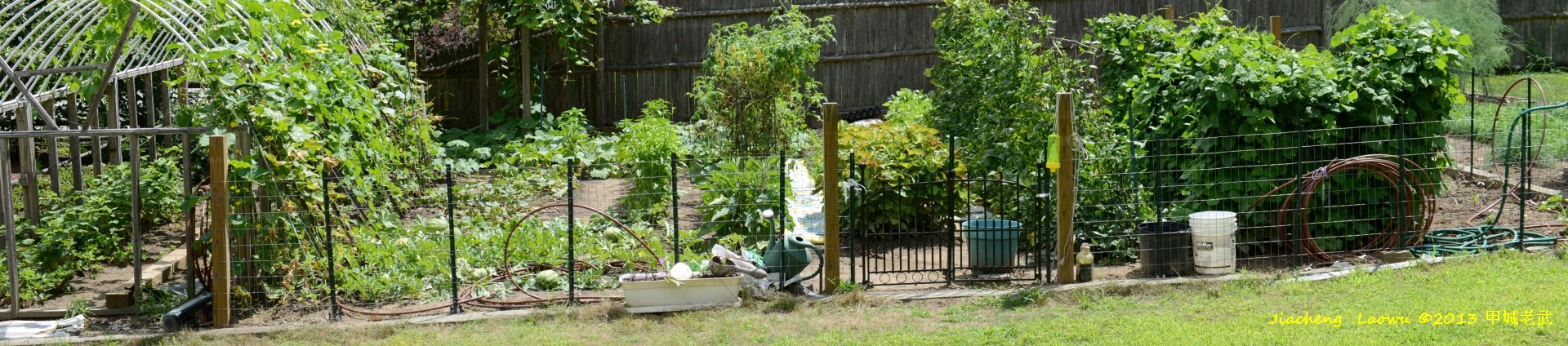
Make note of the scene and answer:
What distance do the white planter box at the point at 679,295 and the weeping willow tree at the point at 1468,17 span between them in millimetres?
11764

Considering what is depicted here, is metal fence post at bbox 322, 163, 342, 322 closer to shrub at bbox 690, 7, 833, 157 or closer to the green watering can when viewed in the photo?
the green watering can

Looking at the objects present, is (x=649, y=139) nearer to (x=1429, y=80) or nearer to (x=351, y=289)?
(x=351, y=289)

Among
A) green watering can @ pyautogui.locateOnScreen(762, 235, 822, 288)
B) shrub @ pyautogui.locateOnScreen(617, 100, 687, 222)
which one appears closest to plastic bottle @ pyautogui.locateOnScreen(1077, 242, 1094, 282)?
green watering can @ pyautogui.locateOnScreen(762, 235, 822, 288)

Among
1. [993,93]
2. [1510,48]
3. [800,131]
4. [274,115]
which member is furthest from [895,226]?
[1510,48]

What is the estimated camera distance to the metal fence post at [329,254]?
21.4 feet

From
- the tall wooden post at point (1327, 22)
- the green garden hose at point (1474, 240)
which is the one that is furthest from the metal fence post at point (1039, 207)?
the tall wooden post at point (1327, 22)

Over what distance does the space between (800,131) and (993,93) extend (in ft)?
10.9

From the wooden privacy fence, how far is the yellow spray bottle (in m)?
7.96

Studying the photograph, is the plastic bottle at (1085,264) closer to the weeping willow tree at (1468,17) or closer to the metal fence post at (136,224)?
the metal fence post at (136,224)

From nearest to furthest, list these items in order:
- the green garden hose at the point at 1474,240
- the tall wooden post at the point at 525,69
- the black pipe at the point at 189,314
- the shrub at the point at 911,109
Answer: the black pipe at the point at 189,314
the green garden hose at the point at 1474,240
the shrub at the point at 911,109
the tall wooden post at the point at 525,69

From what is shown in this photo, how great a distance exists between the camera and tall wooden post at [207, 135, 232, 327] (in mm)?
6371

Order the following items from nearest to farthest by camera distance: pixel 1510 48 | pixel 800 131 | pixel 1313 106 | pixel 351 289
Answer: pixel 351 289
pixel 1313 106
pixel 800 131
pixel 1510 48

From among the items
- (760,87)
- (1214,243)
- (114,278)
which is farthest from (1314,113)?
(114,278)

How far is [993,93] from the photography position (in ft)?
28.6
